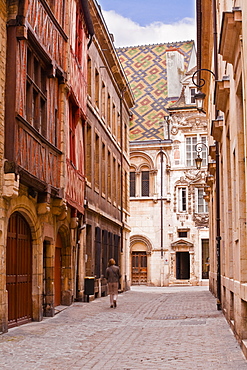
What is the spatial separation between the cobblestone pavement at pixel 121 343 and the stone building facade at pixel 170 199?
24.6m

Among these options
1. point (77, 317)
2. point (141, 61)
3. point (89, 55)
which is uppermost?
point (141, 61)

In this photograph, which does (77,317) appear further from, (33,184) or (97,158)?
(97,158)

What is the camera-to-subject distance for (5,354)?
862 cm

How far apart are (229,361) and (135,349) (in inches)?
72.3

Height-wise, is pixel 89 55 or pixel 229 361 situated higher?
pixel 89 55

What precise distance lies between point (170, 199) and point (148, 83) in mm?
10178

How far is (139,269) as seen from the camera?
134 ft

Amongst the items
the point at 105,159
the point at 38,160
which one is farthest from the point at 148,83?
the point at 38,160

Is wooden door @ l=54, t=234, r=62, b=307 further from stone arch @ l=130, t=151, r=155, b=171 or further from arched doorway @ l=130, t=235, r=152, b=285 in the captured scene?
stone arch @ l=130, t=151, r=155, b=171

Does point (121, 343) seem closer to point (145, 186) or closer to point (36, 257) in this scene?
point (36, 257)

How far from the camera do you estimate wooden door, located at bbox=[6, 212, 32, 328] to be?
1172cm

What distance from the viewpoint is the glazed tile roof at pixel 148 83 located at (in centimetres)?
4375

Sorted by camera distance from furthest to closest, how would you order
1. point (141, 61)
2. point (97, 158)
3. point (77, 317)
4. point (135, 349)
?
point (141, 61), point (97, 158), point (77, 317), point (135, 349)

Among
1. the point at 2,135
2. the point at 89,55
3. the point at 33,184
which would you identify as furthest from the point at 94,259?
the point at 2,135
